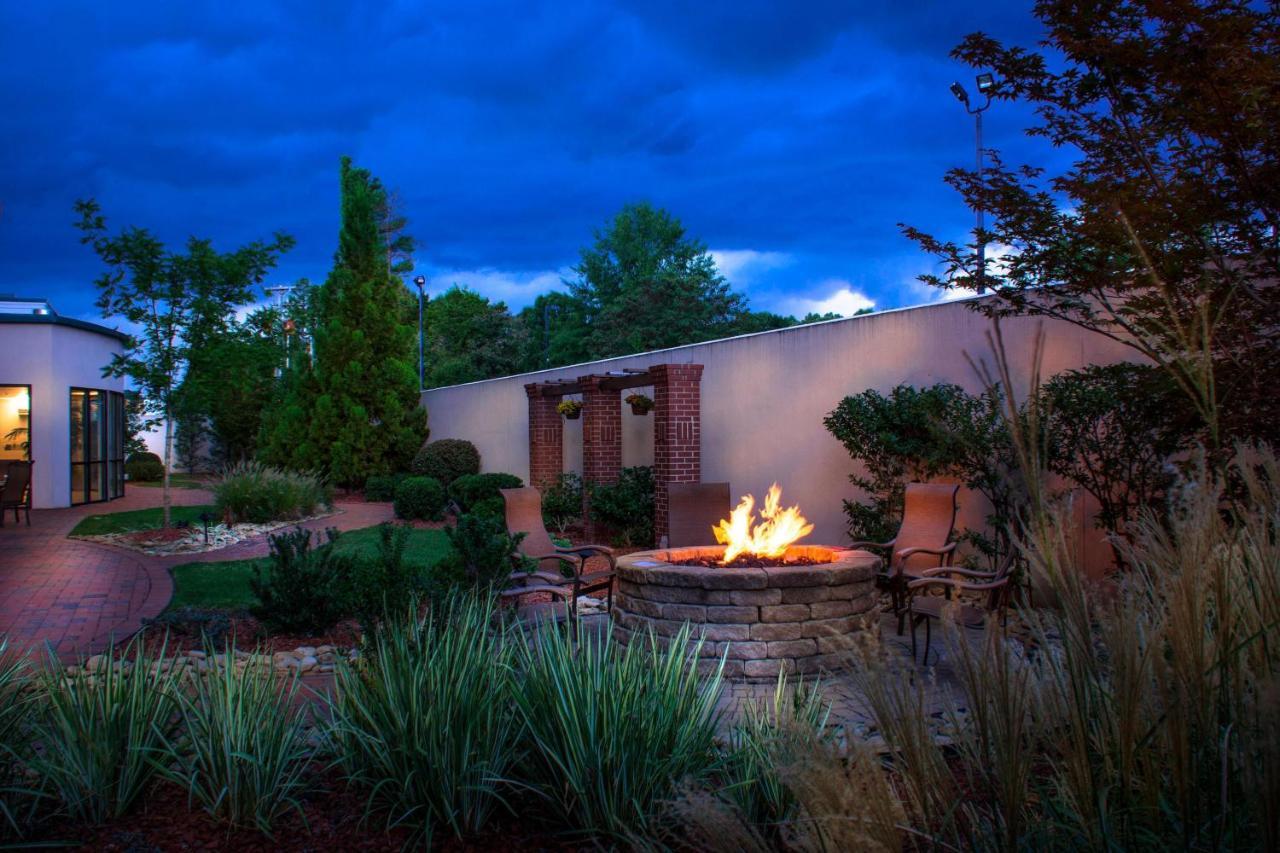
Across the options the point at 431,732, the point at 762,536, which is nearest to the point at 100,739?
the point at 431,732

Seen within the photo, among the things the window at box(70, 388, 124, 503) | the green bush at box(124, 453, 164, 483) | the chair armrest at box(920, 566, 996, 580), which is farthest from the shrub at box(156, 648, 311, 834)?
the green bush at box(124, 453, 164, 483)

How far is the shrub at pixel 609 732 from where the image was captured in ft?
8.75

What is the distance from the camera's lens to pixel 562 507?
1306 cm

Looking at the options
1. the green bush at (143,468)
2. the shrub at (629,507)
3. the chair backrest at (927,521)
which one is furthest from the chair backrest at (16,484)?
the green bush at (143,468)

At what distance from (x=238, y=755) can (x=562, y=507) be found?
1032 centimetres

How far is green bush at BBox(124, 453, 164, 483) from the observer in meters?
26.7

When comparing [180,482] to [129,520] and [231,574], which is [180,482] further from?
[231,574]

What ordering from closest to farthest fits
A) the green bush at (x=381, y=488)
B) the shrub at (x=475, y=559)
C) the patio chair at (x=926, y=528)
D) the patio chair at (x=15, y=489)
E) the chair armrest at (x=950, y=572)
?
the chair armrest at (x=950, y=572) < the shrub at (x=475, y=559) < the patio chair at (x=926, y=528) < the patio chair at (x=15, y=489) < the green bush at (x=381, y=488)

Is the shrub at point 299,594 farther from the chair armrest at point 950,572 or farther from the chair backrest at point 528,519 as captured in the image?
the chair armrest at point 950,572

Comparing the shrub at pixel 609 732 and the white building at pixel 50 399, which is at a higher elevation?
the white building at pixel 50 399

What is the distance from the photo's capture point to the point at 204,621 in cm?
609

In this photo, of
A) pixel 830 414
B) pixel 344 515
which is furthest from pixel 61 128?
pixel 830 414

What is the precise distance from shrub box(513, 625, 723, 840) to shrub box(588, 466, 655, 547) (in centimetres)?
804

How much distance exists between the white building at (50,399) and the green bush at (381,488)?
537cm
